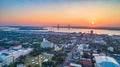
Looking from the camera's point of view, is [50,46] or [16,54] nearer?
[16,54]

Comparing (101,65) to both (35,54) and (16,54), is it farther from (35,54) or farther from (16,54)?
(16,54)

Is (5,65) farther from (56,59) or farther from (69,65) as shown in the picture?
(69,65)

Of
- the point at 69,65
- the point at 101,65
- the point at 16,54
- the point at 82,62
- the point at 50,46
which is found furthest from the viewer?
the point at 50,46

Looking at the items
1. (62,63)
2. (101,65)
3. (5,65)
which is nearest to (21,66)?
(5,65)

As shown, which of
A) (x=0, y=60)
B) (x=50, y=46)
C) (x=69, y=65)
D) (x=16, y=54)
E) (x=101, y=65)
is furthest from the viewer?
(x=50, y=46)

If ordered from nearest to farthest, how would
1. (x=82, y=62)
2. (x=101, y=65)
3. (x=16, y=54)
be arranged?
(x=101, y=65) → (x=82, y=62) → (x=16, y=54)

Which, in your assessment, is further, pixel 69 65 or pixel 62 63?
pixel 62 63

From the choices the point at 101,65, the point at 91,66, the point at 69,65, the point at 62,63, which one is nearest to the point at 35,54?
the point at 62,63

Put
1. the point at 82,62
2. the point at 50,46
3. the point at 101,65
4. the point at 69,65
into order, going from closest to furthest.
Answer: the point at 101,65
the point at 69,65
the point at 82,62
the point at 50,46
